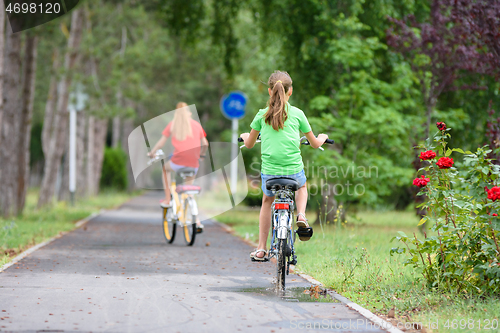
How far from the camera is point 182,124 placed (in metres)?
10.8

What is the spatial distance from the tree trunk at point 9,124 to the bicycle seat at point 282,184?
10.7 meters

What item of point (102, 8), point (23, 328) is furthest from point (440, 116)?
point (102, 8)

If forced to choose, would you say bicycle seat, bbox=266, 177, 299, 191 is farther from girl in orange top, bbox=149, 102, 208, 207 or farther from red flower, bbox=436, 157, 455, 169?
girl in orange top, bbox=149, 102, 208, 207

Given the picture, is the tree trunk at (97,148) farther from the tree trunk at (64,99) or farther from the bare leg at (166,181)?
the bare leg at (166,181)

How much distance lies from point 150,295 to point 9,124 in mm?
10840

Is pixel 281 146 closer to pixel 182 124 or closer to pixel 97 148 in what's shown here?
pixel 182 124

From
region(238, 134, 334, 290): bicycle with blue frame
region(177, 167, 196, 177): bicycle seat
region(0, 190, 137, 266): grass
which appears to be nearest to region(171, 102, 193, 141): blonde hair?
region(177, 167, 196, 177): bicycle seat

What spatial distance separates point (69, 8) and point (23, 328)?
14.9m

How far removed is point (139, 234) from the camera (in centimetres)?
1337

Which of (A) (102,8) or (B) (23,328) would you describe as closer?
(B) (23,328)

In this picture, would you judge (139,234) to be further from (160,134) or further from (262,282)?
(262,282)

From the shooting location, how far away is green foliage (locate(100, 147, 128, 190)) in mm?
40594

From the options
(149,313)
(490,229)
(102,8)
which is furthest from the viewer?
(102,8)

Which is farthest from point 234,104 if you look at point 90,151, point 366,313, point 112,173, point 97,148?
point 112,173
